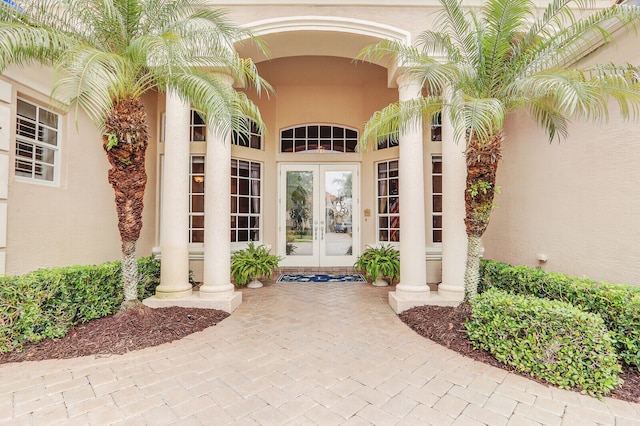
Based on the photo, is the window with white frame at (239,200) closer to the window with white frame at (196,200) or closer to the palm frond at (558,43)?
the window with white frame at (196,200)

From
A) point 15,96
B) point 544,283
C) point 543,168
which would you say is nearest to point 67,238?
point 15,96

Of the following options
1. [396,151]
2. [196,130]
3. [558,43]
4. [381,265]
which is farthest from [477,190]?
[196,130]

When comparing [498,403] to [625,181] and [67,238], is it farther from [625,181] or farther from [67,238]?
[67,238]

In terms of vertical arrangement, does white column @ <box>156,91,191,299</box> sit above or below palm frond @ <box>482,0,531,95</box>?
below

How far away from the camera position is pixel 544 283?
364 cm

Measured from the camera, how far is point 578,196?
4.20 metres

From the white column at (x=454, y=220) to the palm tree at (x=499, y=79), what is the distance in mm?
597

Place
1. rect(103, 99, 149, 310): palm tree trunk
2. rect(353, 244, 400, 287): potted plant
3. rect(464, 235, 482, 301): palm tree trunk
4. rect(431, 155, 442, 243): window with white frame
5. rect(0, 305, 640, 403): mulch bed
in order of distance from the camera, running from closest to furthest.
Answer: rect(0, 305, 640, 403): mulch bed
rect(103, 99, 149, 310): palm tree trunk
rect(464, 235, 482, 301): palm tree trunk
rect(353, 244, 400, 287): potted plant
rect(431, 155, 442, 243): window with white frame

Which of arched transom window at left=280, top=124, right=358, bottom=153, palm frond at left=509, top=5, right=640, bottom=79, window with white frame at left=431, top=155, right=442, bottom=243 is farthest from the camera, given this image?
arched transom window at left=280, top=124, right=358, bottom=153

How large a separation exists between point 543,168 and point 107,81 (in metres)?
6.17

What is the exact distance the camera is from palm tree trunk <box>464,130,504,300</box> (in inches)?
145

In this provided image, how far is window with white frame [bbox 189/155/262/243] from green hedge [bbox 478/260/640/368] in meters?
5.61

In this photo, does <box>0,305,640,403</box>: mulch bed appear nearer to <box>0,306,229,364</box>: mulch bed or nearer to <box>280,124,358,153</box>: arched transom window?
<box>0,306,229,364</box>: mulch bed

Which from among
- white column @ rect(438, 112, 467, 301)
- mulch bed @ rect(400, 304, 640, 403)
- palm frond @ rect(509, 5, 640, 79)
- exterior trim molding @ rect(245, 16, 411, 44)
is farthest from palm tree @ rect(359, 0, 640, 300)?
exterior trim molding @ rect(245, 16, 411, 44)
